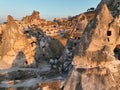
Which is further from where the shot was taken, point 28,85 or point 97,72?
point 28,85

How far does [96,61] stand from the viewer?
112ft

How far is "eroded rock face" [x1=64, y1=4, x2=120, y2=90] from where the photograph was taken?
110ft

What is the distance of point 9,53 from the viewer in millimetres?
58406

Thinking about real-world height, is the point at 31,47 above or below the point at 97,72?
above

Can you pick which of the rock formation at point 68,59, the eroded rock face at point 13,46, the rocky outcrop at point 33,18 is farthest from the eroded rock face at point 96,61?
the rocky outcrop at point 33,18

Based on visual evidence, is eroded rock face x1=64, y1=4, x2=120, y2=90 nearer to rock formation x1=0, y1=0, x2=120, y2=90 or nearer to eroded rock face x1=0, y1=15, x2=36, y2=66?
rock formation x1=0, y1=0, x2=120, y2=90

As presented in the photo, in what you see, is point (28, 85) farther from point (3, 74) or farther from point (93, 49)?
point (93, 49)

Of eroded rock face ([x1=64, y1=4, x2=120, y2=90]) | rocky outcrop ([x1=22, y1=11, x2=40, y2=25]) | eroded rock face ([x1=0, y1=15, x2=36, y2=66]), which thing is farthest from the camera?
rocky outcrop ([x1=22, y1=11, x2=40, y2=25])

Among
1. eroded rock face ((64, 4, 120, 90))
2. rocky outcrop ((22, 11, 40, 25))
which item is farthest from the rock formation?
rocky outcrop ((22, 11, 40, 25))

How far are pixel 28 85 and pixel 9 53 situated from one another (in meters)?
13.7

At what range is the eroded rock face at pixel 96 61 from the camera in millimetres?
33469

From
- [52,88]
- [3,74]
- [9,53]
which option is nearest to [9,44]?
[9,53]

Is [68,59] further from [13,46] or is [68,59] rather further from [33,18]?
[33,18]

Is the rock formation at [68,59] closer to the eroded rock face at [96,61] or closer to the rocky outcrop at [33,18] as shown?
the eroded rock face at [96,61]
